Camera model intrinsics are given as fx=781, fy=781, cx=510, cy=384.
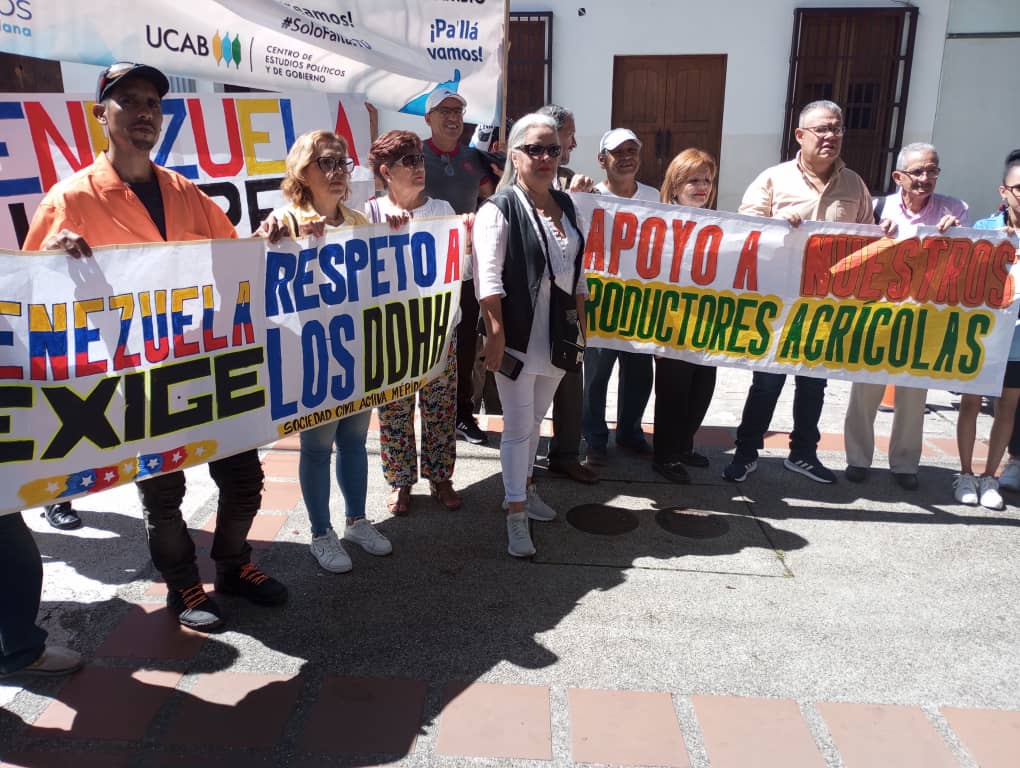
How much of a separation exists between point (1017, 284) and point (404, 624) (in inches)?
131

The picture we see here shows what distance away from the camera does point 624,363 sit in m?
4.64

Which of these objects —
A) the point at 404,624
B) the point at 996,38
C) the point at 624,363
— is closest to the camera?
the point at 404,624

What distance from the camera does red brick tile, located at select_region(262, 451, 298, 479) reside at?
4.29 metres

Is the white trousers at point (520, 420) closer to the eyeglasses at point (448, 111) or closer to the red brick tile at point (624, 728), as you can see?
the red brick tile at point (624, 728)

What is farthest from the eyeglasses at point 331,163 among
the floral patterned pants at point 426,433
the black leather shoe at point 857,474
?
the black leather shoe at point 857,474

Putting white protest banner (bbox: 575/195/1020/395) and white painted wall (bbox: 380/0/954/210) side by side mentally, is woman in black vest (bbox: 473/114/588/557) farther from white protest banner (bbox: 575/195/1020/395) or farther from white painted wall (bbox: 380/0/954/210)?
white painted wall (bbox: 380/0/954/210)

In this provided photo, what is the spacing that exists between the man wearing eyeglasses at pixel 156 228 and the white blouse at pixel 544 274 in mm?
957

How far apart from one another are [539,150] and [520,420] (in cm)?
112

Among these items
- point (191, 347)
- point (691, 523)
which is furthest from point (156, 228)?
point (691, 523)

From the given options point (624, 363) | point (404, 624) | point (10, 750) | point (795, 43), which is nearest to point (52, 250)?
point (10, 750)

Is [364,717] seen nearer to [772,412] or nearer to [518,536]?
[518,536]

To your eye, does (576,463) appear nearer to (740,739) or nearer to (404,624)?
(404,624)

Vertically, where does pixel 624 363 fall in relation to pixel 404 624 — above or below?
above

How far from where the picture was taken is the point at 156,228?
258 centimetres
